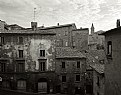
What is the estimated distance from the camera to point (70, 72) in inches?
1160

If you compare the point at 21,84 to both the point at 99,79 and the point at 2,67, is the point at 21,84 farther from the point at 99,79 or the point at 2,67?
the point at 99,79

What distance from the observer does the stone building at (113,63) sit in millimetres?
12438

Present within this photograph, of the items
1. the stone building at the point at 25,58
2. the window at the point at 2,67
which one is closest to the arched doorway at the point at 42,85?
the stone building at the point at 25,58

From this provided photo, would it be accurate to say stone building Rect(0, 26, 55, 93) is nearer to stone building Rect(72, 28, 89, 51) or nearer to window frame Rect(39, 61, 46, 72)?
window frame Rect(39, 61, 46, 72)

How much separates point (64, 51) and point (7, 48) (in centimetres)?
1103

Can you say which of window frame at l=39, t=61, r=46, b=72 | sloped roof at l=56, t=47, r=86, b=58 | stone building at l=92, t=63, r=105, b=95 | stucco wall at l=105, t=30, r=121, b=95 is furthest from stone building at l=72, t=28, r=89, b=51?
stucco wall at l=105, t=30, r=121, b=95

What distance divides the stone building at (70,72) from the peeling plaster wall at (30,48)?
2.47m

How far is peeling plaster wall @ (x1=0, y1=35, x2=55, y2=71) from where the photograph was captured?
27109 mm

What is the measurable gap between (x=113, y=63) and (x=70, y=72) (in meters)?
16.7

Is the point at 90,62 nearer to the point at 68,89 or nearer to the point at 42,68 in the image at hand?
the point at 68,89

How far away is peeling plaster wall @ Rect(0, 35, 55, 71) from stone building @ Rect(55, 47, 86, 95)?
2.47 meters

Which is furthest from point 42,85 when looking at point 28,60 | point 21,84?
point 28,60

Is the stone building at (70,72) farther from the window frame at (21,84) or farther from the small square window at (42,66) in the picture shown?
the window frame at (21,84)

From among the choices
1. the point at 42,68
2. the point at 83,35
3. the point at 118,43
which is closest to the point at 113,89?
the point at 118,43
